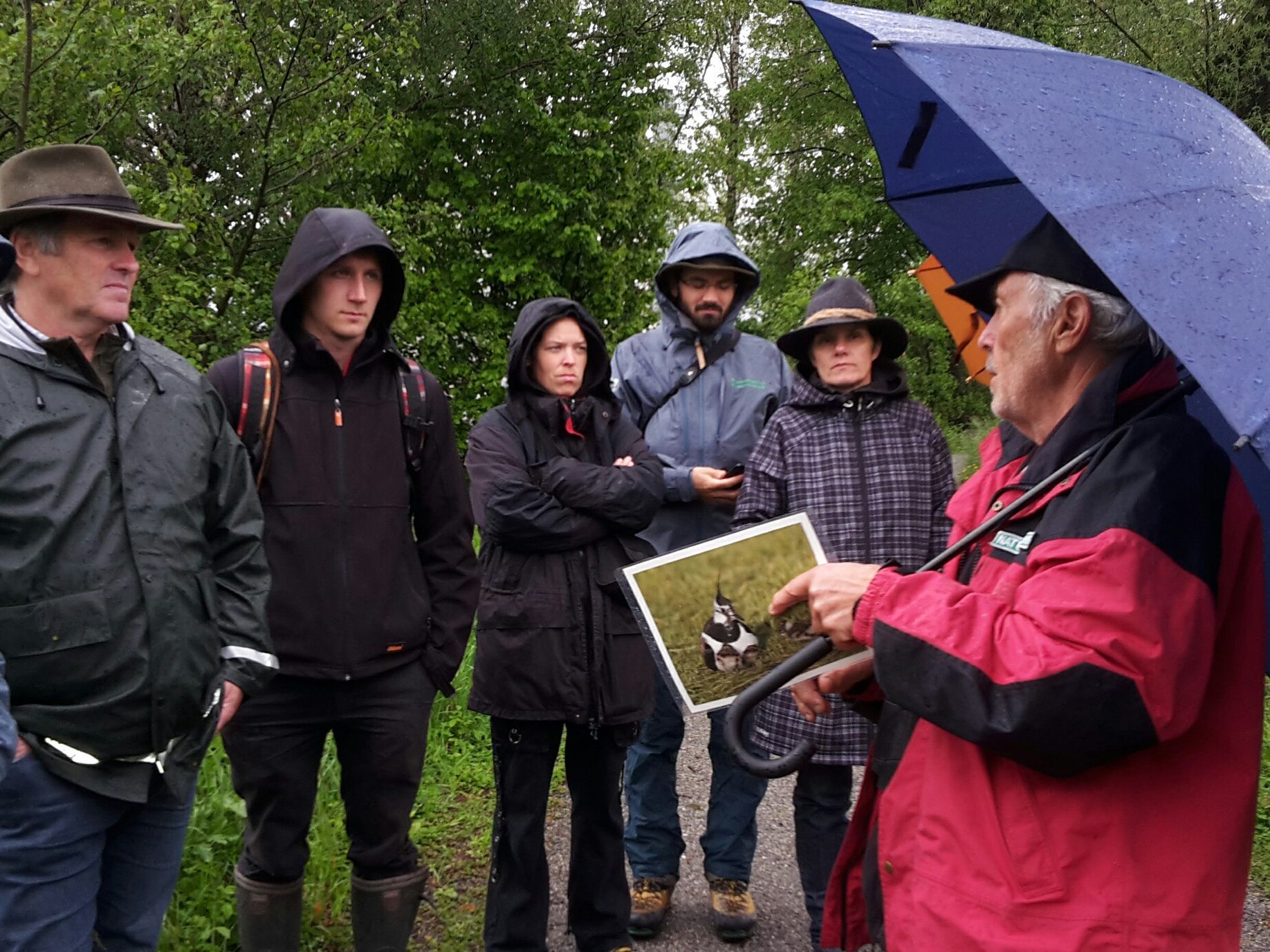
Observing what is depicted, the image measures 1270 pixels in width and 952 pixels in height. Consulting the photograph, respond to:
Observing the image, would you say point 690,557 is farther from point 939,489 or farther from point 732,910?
point 732,910

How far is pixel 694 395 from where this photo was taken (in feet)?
14.4

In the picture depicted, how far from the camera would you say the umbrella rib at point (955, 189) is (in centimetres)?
260

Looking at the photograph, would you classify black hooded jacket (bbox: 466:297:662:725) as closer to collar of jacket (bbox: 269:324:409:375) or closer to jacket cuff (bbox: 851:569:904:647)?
collar of jacket (bbox: 269:324:409:375)

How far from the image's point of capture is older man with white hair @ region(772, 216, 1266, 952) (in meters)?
1.61

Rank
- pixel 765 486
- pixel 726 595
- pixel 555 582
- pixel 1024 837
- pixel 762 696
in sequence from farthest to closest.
A: pixel 765 486
pixel 555 582
pixel 726 595
pixel 762 696
pixel 1024 837

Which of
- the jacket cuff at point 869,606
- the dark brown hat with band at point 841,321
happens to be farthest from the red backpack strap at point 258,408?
the jacket cuff at point 869,606

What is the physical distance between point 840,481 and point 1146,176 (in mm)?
2182

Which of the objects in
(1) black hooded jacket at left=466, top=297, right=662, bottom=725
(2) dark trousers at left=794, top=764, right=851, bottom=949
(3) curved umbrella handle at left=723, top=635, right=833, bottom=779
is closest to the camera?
(3) curved umbrella handle at left=723, top=635, right=833, bottom=779

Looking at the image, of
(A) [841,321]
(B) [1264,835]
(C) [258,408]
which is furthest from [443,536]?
(B) [1264,835]

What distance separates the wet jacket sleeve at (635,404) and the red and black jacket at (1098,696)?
2301 millimetres

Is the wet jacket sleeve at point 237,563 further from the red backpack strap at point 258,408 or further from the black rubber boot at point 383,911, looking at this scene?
the black rubber boot at point 383,911

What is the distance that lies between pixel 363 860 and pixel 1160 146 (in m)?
2.79

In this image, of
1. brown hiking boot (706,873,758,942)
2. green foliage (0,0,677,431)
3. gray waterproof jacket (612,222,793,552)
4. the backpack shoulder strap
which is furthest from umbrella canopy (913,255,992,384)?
green foliage (0,0,677,431)

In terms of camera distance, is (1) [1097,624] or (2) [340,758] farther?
(2) [340,758]
